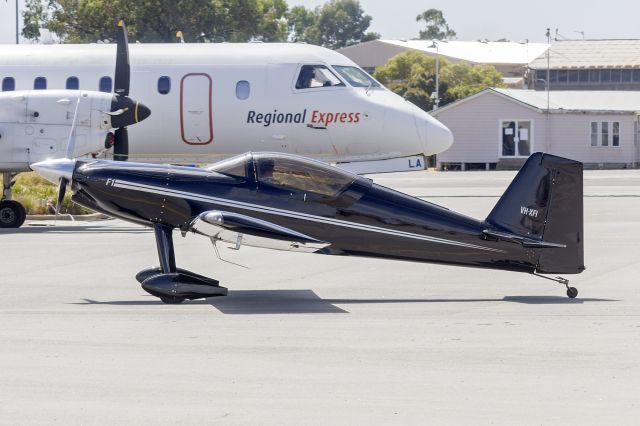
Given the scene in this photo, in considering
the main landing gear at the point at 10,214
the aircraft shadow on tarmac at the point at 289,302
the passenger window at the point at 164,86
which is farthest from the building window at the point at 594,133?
the aircraft shadow on tarmac at the point at 289,302

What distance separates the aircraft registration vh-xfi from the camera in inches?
1003

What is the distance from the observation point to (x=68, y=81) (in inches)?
1047

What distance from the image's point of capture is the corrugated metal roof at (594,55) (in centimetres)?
8203

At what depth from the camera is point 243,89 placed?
2609 centimetres

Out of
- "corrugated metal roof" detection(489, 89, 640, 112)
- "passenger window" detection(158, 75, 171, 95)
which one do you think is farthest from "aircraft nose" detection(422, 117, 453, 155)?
"corrugated metal roof" detection(489, 89, 640, 112)

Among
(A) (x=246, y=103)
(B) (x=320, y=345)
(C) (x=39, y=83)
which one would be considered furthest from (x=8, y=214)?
(B) (x=320, y=345)

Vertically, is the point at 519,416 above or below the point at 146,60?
below

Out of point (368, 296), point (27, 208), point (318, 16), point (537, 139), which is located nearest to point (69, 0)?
point (537, 139)

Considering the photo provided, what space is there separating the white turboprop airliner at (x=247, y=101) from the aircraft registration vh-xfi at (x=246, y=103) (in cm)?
2

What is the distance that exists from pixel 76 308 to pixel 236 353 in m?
3.58

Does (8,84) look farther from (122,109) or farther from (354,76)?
(354,76)

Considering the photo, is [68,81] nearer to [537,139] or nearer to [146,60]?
[146,60]

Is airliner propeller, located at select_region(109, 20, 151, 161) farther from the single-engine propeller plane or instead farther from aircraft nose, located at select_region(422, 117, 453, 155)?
the single-engine propeller plane

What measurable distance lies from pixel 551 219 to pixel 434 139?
11.3m
